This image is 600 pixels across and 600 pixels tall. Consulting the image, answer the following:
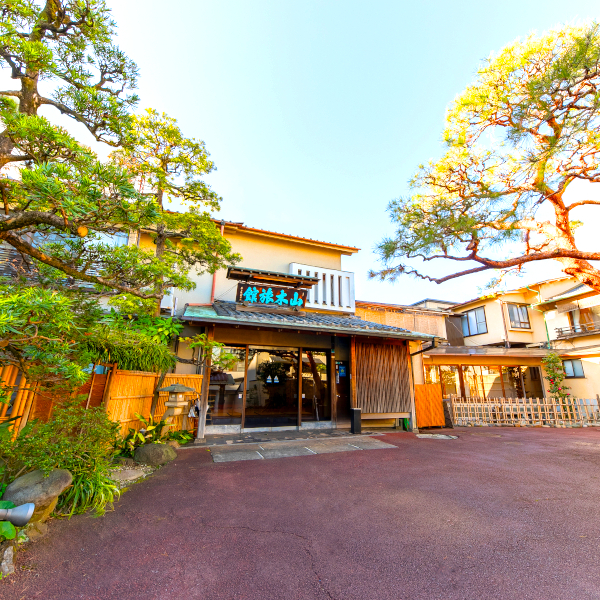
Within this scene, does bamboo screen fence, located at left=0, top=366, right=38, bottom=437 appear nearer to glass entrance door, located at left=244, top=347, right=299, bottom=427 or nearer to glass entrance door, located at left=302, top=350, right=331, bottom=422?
glass entrance door, located at left=244, top=347, right=299, bottom=427

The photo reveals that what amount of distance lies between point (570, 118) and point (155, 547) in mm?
9440

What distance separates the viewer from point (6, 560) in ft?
7.56

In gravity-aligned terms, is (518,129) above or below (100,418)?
above

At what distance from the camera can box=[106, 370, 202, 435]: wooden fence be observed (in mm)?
5017

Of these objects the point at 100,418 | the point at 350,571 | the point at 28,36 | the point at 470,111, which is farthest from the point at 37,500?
the point at 470,111

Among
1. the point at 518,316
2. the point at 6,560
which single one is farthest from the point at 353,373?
the point at 518,316

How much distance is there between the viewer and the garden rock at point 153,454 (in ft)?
16.2

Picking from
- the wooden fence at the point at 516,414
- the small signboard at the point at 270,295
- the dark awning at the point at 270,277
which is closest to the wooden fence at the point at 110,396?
the small signboard at the point at 270,295

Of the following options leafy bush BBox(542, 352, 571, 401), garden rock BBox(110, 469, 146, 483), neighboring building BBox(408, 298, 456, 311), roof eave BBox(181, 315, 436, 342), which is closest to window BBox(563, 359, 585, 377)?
leafy bush BBox(542, 352, 571, 401)

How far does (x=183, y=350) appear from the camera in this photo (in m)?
7.99

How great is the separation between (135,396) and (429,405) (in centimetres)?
827

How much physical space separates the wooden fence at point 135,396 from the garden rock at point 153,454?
0.61 metres

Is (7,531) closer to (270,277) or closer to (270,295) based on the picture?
(270,295)

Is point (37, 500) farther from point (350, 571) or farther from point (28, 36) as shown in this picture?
point (28, 36)
